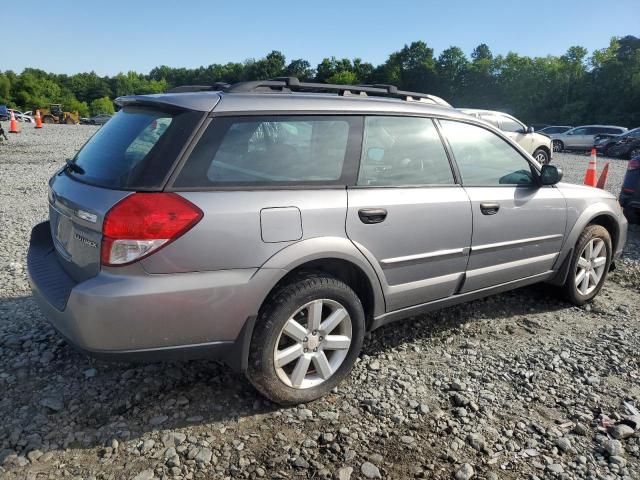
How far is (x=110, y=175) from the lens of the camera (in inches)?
104

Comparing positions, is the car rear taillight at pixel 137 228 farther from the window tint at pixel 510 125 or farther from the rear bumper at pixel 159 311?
the window tint at pixel 510 125

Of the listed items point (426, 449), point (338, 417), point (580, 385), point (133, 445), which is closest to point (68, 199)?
point (133, 445)

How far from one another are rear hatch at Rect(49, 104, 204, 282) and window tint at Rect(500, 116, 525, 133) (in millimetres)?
13895

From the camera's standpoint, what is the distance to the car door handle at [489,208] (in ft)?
11.7

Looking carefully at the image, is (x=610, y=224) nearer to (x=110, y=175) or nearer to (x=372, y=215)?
(x=372, y=215)

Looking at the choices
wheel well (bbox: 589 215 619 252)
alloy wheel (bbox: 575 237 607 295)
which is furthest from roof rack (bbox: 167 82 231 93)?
wheel well (bbox: 589 215 619 252)

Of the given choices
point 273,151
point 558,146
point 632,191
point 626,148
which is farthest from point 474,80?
point 273,151

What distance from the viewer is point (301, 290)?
2.73 m

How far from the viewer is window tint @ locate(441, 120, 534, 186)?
361 cm

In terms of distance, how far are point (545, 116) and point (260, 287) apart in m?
66.1

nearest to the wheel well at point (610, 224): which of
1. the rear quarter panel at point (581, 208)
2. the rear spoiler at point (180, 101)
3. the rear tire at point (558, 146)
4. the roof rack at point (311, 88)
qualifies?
the rear quarter panel at point (581, 208)

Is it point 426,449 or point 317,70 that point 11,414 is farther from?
point 317,70

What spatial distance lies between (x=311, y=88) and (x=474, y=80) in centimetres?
8977

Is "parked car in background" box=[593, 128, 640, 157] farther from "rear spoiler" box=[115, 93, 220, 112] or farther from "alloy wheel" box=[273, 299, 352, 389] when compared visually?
"rear spoiler" box=[115, 93, 220, 112]
